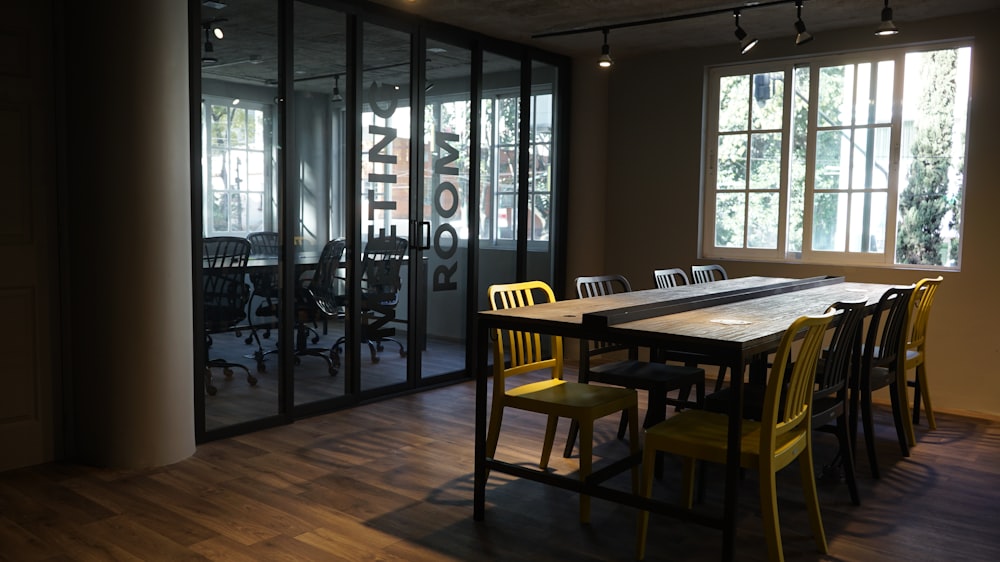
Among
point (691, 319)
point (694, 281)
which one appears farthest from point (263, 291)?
point (694, 281)

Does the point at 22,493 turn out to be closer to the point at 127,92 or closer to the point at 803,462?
the point at 127,92

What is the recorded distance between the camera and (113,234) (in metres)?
3.67

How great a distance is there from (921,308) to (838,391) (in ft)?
4.78

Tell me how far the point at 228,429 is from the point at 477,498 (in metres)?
1.73

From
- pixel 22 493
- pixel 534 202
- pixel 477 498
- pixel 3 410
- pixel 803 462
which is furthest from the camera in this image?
pixel 534 202

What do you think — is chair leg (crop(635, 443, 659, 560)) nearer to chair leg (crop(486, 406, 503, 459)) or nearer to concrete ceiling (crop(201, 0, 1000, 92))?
chair leg (crop(486, 406, 503, 459))

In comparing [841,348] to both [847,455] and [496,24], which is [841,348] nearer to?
[847,455]

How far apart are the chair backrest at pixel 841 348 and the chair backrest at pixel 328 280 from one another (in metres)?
2.84

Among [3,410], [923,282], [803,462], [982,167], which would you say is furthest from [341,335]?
[982,167]

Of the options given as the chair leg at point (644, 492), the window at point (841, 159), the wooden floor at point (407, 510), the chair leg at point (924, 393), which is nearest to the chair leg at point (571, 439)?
the wooden floor at point (407, 510)

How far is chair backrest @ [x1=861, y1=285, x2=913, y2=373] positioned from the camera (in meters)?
3.67

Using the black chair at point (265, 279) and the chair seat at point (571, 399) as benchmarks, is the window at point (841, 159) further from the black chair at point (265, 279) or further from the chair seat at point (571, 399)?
the black chair at point (265, 279)

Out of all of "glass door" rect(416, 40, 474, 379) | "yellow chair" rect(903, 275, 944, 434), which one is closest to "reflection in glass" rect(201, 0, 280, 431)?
"glass door" rect(416, 40, 474, 379)

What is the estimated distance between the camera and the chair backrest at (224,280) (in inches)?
164
